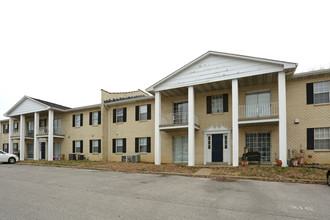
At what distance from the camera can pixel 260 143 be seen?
14805mm

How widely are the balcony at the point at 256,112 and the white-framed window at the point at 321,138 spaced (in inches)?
98.0

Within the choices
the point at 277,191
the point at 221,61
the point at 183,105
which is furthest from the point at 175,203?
the point at 183,105

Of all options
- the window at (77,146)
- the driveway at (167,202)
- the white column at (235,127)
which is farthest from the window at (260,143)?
the window at (77,146)

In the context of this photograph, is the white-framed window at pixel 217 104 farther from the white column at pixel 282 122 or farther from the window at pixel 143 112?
the window at pixel 143 112

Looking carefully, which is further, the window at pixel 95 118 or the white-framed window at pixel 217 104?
the window at pixel 95 118

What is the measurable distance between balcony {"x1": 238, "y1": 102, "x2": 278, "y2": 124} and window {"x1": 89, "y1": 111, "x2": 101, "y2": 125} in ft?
44.7

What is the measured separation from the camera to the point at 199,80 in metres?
15.1

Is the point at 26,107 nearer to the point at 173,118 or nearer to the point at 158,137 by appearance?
the point at 158,137

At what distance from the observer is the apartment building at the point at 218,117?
43.2ft

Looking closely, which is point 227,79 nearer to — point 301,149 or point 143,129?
point 301,149

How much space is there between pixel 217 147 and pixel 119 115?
9837 mm

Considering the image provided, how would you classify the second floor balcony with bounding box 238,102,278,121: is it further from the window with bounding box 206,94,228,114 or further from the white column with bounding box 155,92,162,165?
the white column with bounding box 155,92,162,165

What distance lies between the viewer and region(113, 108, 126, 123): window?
815 inches

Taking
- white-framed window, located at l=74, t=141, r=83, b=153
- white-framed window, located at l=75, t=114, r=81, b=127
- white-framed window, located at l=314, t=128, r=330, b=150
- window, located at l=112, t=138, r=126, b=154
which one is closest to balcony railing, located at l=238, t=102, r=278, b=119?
white-framed window, located at l=314, t=128, r=330, b=150
